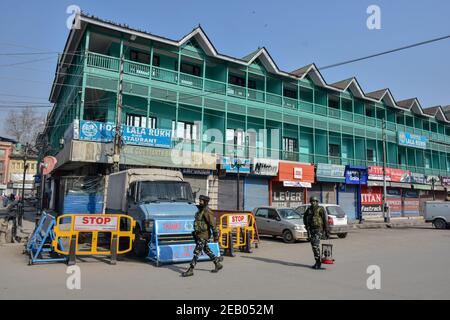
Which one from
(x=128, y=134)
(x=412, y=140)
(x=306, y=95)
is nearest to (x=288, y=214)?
(x=128, y=134)

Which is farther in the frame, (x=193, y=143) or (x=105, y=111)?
(x=193, y=143)

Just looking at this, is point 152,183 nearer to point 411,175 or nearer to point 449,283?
point 449,283

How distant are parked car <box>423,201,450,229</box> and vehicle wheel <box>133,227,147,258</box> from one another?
23.1m

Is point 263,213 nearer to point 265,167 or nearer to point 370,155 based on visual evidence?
point 265,167

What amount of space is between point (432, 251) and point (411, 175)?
25.9 meters

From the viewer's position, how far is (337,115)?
30.3 m

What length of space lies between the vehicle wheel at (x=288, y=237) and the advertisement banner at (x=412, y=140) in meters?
24.3

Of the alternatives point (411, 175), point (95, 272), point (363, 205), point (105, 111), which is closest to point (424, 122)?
point (411, 175)

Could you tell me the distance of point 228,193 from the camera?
2355 cm

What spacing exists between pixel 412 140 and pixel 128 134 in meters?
29.8

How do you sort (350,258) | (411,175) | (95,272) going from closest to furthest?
(95,272)
(350,258)
(411,175)

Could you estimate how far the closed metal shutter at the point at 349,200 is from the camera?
3023cm

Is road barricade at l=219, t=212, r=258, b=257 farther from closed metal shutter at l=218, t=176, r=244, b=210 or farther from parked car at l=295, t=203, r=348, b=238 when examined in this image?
closed metal shutter at l=218, t=176, r=244, b=210

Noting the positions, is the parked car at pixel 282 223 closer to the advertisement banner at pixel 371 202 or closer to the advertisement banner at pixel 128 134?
the advertisement banner at pixel 128 134
